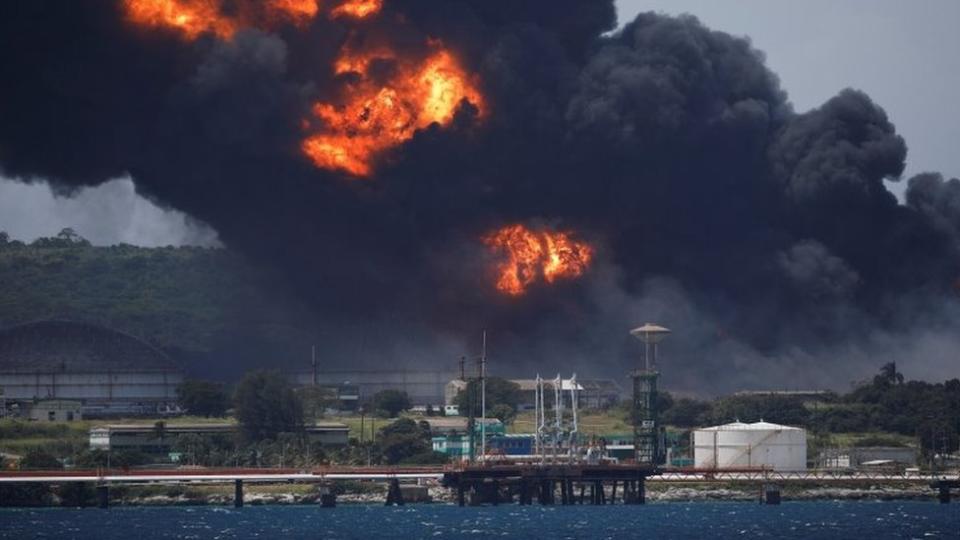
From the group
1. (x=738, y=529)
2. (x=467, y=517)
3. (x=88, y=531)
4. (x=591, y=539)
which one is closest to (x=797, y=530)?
(x=738, y=529)

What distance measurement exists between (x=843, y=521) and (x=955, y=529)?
1423 centimetres

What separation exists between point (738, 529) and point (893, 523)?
1405 centimetres

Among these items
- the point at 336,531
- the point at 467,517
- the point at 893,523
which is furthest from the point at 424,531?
the point at 893,523

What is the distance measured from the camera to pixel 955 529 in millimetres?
171625

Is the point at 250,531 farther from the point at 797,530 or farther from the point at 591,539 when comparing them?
the point at 797,530

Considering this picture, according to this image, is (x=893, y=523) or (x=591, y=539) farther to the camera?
(x=893, y=523)

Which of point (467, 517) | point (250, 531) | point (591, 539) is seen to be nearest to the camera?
point (591, 539)

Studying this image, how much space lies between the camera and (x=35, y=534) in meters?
170

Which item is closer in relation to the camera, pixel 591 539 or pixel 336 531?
pixel 591 539

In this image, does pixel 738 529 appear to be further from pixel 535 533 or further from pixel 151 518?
pixel 151 518

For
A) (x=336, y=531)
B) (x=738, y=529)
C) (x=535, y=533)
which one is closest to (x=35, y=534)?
(x=336, y=531)

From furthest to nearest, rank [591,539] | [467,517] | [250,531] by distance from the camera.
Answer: [467,517]
[250,531]
[591,539]

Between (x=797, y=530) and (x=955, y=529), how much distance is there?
1066 cm

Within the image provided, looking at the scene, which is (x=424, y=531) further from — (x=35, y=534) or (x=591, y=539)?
(x=35, y=534)
